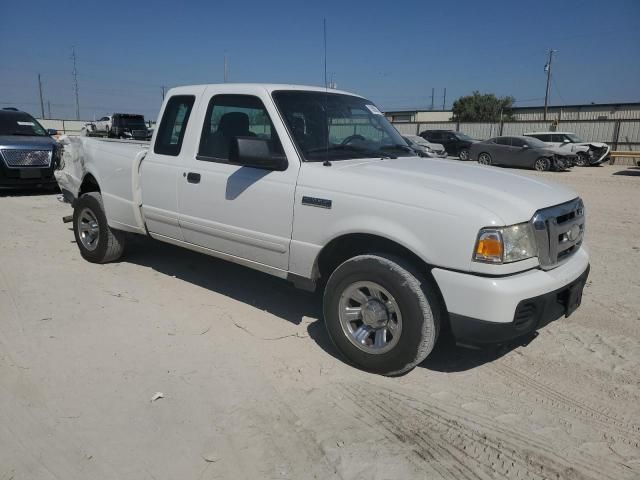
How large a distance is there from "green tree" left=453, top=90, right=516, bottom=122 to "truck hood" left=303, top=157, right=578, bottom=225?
210 feet

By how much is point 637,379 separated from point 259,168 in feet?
10.4

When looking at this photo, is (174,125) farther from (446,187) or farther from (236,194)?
(446,187)

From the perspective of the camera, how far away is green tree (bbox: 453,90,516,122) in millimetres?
64938

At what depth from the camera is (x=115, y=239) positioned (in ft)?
19.3

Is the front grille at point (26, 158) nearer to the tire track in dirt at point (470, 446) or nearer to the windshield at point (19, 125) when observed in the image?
the windshield at point (19, 125)

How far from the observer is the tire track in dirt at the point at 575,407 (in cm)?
294

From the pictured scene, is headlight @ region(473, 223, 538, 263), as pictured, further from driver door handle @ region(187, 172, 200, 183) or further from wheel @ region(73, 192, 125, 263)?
wheel @ region(73, 192, 125, 263)

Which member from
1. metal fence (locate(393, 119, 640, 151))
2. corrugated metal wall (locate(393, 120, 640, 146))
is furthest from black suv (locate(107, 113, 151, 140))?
corrugated metal wall (locate(393, 120, 640, 146))

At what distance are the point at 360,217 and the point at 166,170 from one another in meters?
2.28

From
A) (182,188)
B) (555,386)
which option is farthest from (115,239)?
(555,386)

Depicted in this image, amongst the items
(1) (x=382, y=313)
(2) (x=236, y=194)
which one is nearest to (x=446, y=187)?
(1) (x=382, y=313)

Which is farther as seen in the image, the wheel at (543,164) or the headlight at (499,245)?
the wheel at (543,164)

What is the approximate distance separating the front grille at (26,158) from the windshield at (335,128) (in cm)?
880

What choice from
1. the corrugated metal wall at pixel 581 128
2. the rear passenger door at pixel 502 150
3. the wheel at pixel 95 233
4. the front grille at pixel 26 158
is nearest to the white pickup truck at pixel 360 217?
the wheel at pixel 95 233
